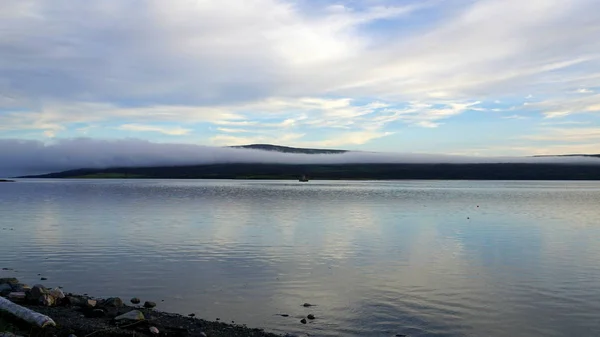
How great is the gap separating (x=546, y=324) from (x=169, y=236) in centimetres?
2824

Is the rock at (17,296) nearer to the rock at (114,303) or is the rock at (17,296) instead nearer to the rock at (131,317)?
the rock at (114,303)

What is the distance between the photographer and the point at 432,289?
2214cm

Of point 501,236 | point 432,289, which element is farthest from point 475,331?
point 501,236

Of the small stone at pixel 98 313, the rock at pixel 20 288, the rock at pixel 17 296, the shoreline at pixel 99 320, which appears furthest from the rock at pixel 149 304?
the rock at pixel 20 288

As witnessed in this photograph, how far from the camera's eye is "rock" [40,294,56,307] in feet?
60.8

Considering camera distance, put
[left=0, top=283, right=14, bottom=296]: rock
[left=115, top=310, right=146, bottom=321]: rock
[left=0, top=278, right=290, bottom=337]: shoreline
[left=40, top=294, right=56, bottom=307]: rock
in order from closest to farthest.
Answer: [left=0, top=278, right=290, bottom=337]: shoreline
[left=115, top=310, right=146, bottom=321]: rock
[left=40, top=294, right=56, bottom=307]: rock
[left=0, top=283, right=14, bottom=296]: rock

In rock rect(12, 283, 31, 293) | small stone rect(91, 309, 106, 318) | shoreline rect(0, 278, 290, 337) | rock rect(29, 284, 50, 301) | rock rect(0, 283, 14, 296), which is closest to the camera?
shoreline rect(0, 278, 290, 337)

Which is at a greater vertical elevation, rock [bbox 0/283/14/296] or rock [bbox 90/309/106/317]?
rock [bbox 0/283/14/296]

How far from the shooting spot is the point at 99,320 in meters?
16.5

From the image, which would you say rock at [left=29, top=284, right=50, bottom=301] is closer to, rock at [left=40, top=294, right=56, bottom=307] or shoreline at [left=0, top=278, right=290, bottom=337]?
shoreline at [left=0, top=278, right=290, bottom=337]

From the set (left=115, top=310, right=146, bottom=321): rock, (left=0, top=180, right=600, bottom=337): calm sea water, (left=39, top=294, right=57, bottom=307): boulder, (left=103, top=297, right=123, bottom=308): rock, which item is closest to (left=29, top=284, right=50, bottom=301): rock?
(left=39, top=294, right=57, bottom=307): boulder

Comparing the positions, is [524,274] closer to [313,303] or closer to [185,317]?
[313,303]

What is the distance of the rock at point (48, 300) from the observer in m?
18.5

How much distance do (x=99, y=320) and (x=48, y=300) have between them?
3394mm
